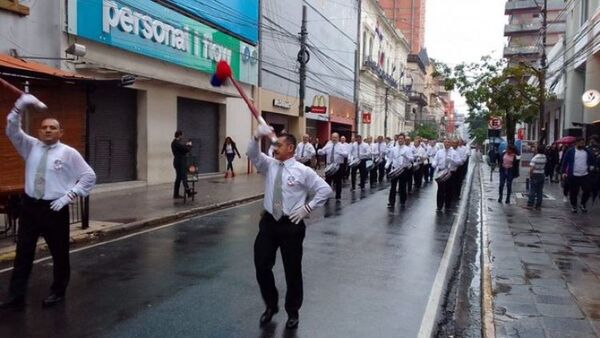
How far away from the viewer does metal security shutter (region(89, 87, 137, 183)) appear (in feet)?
55.1

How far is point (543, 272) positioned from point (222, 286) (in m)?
4.20

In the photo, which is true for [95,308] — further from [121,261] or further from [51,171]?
[121,261]

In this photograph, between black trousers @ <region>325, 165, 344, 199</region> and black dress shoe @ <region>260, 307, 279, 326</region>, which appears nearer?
black dress shoe @ <region>260, 307, 279, 326</region>

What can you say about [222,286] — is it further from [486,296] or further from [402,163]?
[402,163]

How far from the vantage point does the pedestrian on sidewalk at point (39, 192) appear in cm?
573

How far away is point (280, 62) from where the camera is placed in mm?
29688

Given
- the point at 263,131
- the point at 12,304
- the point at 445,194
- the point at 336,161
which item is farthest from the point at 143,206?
the point at 263,131

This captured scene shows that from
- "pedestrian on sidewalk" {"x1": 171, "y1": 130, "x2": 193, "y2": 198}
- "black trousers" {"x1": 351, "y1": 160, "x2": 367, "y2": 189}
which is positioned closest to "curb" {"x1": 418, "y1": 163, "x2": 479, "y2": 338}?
Answer: "pedestrian on sidewalk" {"x1": 171, "y1": 130, "x2": 193, "y2": 198}

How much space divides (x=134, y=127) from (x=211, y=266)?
38.6ft

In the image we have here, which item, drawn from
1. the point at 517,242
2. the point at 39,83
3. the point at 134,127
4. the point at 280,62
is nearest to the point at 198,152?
the point at 134,127

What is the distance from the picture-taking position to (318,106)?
3484 cm

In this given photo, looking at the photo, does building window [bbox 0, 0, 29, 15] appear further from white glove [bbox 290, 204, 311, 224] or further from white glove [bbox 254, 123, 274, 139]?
white glove [bbox 290, 204, 311, 224]

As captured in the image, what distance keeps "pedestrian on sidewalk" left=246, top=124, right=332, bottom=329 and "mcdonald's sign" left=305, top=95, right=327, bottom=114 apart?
2801 centimetres

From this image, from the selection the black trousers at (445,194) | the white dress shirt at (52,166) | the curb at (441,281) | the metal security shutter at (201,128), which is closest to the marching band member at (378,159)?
the metal security shutter at (201,128)
